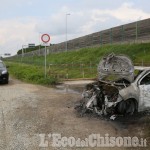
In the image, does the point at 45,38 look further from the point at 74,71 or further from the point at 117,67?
the point at 117,67

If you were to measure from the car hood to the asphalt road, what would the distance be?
163cm

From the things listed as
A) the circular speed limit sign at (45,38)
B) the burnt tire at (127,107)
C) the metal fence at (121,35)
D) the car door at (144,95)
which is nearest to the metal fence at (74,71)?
the circular speed limit sign at (45,38)

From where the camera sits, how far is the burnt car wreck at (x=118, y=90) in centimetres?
1124

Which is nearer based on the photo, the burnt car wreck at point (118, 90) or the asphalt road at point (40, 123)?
the asphalt road at point (40, 123)

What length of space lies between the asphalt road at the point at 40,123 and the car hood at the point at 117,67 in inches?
64.1

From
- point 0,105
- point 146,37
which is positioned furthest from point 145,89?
point 146,37

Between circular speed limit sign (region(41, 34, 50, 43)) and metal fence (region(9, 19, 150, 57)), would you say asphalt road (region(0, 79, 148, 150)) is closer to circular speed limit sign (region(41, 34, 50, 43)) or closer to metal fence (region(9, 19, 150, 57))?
circular speed limit sign (region(41, 34, 50, 43))

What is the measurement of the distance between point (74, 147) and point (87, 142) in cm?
48

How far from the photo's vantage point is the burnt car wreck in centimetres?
1124

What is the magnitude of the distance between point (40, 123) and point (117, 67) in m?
3.10

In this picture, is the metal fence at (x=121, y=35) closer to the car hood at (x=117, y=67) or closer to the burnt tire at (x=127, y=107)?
the car hood at (x=117, y=67)

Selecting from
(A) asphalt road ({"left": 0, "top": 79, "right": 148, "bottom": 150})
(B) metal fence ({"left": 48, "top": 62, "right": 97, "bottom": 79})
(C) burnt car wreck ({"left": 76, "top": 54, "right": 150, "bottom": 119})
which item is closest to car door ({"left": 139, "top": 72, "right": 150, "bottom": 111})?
(C) burnt car wreck ({"left": 76, "top": 54, "right": 150, "bottom": 119})

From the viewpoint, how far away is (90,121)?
11.0 metres

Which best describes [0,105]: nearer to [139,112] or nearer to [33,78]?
[139,112]
